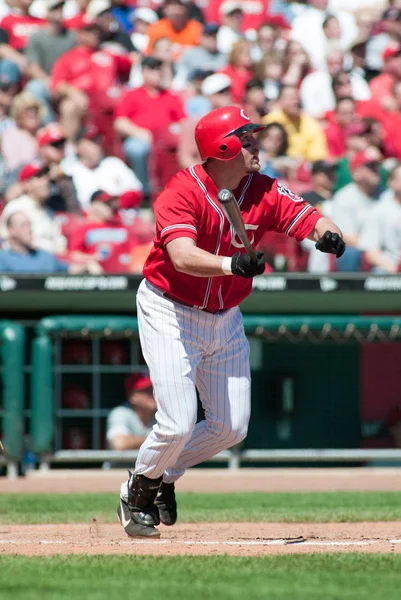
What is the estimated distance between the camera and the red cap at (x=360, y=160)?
1106cm

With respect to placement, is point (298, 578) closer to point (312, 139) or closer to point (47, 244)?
point (47, 244)

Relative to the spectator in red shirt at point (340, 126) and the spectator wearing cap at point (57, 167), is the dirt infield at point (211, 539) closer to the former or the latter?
the spectator wearing cap at point (57, 167)

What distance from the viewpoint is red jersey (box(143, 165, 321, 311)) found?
15.7ft

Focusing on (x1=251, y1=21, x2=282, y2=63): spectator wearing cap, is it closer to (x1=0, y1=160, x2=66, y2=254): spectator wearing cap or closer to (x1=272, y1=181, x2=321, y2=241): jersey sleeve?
(x1=0, y1=160, x2=66, y2=254): spectator wearing cap

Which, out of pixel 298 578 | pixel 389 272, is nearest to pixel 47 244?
pixel 389 272

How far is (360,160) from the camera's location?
11305 millimetres

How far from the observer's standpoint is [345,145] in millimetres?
11820

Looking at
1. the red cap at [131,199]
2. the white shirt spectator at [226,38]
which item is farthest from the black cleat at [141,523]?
the white shirt spectator at [226,38]

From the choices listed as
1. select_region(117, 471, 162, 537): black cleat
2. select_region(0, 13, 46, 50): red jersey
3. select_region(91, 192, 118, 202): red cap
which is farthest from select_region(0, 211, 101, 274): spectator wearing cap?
select_region(117, 471, 162, 537): black cleat

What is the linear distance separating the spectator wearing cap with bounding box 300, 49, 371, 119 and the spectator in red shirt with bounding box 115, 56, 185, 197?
1.56 meters

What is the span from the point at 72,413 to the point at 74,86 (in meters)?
3.58

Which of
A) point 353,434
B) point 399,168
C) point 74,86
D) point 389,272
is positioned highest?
point 74,86

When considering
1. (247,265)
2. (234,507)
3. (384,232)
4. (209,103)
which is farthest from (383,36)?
(247,265)

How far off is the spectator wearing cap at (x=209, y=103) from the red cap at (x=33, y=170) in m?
1.33
